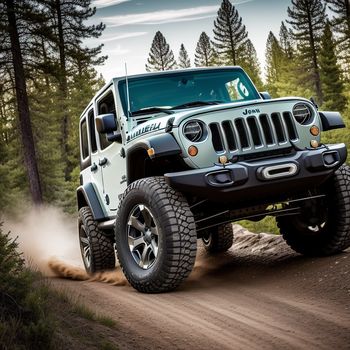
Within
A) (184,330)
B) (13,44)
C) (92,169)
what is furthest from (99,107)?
(13,44)

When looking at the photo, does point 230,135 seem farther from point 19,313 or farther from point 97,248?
point 97,248

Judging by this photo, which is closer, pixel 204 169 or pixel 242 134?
pixel 204 169

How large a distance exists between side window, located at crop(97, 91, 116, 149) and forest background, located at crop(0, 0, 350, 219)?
460 inches

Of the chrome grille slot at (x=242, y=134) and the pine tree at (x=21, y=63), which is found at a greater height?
the pine tree at (x=21, y=63)

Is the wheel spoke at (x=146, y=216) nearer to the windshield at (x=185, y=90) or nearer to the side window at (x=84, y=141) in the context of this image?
the windshield at (x=185, y=90)

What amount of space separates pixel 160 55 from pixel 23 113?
116 ft

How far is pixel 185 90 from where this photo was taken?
6.59m

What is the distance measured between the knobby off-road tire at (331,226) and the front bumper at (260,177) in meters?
0.39

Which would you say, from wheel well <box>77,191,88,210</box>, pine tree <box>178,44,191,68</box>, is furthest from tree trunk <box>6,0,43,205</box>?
pine tree <box>178,44,191,68</box>

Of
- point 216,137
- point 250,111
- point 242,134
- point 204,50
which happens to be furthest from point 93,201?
point 204,50

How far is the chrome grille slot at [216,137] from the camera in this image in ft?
17.0

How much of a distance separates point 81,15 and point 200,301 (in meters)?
23.8

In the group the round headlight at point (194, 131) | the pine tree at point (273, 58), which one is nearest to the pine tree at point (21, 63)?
the round headlight at point (194, 131)

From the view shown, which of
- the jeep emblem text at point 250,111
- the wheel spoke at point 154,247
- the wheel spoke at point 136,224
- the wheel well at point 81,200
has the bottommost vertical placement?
the wheel spoke at point 154,247
